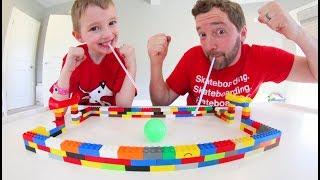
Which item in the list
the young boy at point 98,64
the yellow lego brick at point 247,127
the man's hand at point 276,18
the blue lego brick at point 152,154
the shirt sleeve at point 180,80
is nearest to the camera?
the blue lego brick at point 152,154

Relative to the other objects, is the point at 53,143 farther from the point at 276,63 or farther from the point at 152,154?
the point at 276,63

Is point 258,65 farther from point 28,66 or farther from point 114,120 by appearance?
point 28,66

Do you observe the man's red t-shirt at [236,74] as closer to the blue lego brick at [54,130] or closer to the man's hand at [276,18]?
the man's hand at [276,18]

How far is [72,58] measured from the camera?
50cm

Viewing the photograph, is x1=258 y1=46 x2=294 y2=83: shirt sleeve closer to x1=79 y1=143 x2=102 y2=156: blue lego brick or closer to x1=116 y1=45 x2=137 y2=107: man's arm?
x1=116 y1=45 x2=137 y2=107: man's arm

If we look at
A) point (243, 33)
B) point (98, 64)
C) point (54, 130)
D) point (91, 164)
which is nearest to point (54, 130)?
point (54, 130)

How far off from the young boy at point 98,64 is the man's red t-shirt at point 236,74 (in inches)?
6.2

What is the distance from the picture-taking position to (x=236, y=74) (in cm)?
60

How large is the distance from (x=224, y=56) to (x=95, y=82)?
1.24 feet

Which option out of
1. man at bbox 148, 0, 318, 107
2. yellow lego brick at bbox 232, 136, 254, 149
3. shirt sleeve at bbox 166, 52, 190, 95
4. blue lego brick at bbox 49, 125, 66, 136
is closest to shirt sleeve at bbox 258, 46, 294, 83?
man at bbox 148, 0, 318, 107

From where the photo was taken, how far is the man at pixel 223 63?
0.58m

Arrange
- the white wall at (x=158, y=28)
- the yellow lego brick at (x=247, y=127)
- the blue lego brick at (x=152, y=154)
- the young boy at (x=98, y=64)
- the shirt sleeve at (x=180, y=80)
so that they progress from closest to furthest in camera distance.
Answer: the blue lego brick at (x=152, y=154), the yellow lego brick at (x=247, y=127), the young boy at (x=98, y=64), the shirt sleeve at (x=180, y=80), the white wall at (x=158, y=28)

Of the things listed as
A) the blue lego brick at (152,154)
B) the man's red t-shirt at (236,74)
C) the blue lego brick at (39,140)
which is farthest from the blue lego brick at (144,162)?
the man's red t-shirt at (236,74)

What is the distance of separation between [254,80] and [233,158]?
45 cm
